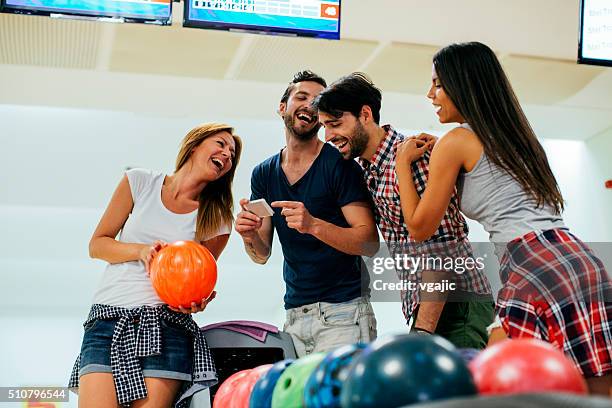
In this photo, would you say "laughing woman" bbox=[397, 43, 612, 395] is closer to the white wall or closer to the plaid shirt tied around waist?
the plaid shirt tied around waist

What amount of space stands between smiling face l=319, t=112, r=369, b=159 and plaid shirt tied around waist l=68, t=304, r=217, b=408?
0.82 meters

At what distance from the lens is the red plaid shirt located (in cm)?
259

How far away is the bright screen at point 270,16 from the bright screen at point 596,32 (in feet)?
4.19

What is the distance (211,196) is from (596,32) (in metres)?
2.30

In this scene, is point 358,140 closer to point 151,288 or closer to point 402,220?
point 402,220

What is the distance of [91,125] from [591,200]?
4.12 meters

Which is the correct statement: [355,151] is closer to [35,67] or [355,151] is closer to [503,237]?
[503,237]

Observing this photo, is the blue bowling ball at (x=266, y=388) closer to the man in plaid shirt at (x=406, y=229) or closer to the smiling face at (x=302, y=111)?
the man in plaid shirt at (x=406, y=229)

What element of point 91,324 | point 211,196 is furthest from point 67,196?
point 91,324

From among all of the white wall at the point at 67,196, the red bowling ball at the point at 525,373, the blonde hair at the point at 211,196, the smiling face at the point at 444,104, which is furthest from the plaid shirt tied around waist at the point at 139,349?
the white wall at the point at 67,196

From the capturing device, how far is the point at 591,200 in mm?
6816

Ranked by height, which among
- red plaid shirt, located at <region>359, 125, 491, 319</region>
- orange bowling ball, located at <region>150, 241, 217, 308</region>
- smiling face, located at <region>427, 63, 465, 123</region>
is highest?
smiling face, located at <region>427, 63, 465, 123</region>

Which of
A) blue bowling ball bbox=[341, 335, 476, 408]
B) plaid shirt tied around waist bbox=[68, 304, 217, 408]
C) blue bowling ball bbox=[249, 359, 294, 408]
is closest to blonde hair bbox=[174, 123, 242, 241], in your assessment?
plaid shirt tied around waist bbox=[68, 304, 217, 408]

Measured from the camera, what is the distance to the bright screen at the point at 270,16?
3734mm
